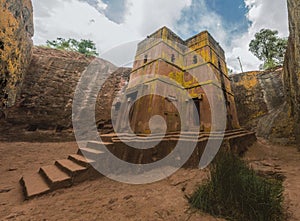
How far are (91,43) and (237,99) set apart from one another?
22.0 metres

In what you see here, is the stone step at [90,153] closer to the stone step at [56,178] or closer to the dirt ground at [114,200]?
the dirt ground at [114,200]

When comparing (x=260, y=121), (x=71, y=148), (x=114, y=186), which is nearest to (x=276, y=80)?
(x=260, y=121)

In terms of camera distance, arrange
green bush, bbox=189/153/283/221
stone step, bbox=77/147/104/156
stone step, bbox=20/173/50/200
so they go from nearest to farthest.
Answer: green bush, bbox=189/153/283/221, stone step, bbox=20/173/50/200, stone step, bbox=77/147/104/156

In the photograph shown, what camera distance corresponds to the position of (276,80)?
14.2 meters

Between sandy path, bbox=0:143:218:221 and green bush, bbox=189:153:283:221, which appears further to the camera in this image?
sandy path, bbox=0:143:218:221

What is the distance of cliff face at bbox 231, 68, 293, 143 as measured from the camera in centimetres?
1156

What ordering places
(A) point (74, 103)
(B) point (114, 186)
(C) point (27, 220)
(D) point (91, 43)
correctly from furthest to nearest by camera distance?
(D) point (91, 43) → (A) point (74, 103) → (B) point (114, 186) → (C) point (27, 220)

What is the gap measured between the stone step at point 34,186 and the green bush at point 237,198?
3374 mm

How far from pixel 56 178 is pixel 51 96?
317 inches

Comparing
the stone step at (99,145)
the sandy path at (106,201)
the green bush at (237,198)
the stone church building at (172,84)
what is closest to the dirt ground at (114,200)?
the sandy path at (106,201)

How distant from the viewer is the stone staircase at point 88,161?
3748mm

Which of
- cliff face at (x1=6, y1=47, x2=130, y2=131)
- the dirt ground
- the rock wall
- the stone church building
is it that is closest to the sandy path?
the dirt ground

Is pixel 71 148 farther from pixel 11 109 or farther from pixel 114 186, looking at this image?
pixel 114 186

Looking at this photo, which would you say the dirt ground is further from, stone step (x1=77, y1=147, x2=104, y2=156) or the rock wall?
the rock wall
